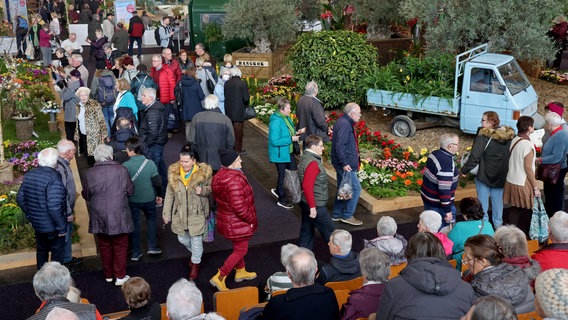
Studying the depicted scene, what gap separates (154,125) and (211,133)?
2.90 feet

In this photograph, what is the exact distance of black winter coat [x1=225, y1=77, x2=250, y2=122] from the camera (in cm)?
1141

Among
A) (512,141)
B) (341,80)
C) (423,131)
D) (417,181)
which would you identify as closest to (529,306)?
(512,141)

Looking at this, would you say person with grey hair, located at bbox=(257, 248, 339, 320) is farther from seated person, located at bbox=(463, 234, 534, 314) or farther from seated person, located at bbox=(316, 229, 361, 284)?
seated person, located at bbox=(463, 234, 534, 314)

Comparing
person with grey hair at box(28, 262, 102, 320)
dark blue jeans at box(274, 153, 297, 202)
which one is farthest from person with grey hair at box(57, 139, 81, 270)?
dark blue jeans at box(274, 153, 297, 202)

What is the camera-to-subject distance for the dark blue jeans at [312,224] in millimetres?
7676

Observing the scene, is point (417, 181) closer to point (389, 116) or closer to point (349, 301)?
point (389, 116)

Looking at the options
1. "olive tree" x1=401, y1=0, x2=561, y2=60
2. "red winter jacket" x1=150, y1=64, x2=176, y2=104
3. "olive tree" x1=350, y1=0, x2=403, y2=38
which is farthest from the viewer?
"olive tree" x1=350, y1=0, x2=403, y2=38

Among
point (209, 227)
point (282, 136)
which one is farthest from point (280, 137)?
point (209, 227)

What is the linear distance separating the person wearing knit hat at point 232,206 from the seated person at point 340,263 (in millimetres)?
1425

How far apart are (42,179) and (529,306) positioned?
4867mm

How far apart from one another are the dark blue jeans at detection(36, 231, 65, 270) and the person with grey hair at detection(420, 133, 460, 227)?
4.18 m

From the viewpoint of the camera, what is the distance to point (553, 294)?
3.98m

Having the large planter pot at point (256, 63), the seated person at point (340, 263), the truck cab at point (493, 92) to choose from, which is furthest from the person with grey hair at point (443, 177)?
the large planter pot at point (256, 63)

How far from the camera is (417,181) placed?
408 inches
